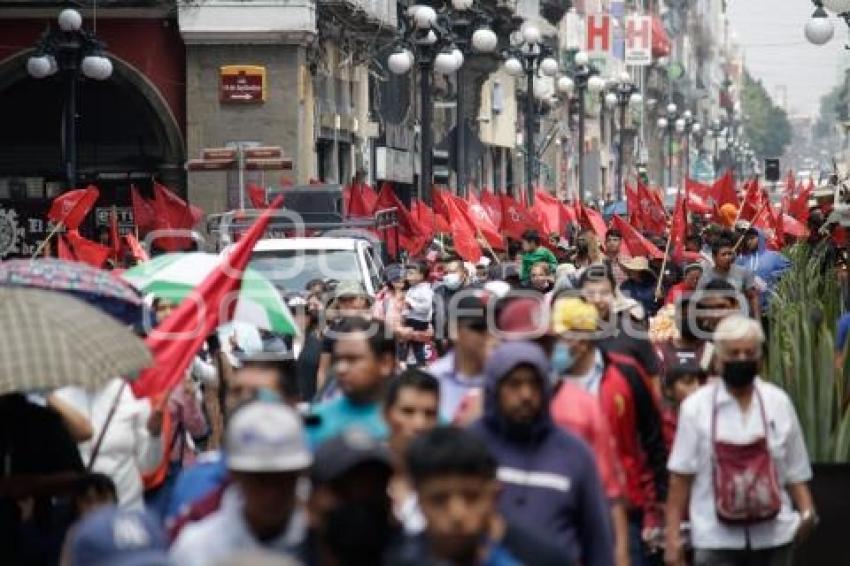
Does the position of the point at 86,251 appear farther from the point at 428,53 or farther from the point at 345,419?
the point at 345,419

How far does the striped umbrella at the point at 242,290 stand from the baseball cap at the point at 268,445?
6.69 metres

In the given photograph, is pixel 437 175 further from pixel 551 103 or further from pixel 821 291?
pixel 821 291

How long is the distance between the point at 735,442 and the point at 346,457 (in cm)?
394

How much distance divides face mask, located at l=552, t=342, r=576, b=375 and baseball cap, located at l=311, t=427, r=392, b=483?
12.1ft

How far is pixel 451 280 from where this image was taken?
23.7m

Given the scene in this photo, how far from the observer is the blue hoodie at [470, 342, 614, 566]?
28.0 ft

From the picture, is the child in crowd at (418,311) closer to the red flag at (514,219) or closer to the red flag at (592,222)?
the red flag at (592,222)

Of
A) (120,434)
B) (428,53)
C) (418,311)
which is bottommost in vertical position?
(418,311)

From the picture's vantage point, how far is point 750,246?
79.9 ft

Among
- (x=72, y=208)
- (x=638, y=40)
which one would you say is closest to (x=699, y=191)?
(x=72, y=208)

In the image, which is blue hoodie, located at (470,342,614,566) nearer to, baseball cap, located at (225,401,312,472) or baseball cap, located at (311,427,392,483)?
baseball cap, located at (311,427,392,483)

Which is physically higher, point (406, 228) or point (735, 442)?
point (406, 228)

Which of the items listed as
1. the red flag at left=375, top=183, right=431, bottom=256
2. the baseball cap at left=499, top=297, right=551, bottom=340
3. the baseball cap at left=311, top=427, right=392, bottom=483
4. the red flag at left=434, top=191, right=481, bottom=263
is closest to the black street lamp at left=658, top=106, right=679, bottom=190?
the red flag at left=375, top=183, right=431, bottom=256

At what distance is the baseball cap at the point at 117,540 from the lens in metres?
6.34
